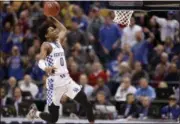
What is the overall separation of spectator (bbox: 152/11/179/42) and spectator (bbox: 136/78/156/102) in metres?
2.05

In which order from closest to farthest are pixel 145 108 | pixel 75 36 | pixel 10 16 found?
pixel 145 108, pixel 75 36, pixel 10 16

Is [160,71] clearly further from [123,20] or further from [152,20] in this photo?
[123,20]

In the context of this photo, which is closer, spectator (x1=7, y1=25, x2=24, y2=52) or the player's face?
the player's face

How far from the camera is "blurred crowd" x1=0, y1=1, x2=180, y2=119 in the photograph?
1898 centimetres

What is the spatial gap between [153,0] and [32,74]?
7622mm

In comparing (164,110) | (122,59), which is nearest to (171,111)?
(164,110)

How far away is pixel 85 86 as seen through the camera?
64.3 feet

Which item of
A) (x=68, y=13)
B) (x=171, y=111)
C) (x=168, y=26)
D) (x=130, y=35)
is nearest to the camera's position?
(x=171, y=111)

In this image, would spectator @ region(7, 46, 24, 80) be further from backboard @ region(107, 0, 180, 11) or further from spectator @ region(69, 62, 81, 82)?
backboard @ region(107, 0, 180, 11)

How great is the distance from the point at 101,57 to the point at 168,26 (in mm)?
2171

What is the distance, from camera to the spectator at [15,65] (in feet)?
68.9

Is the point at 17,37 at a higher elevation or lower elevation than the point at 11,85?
higher

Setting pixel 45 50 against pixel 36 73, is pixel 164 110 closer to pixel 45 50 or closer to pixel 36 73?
pixel 36 73

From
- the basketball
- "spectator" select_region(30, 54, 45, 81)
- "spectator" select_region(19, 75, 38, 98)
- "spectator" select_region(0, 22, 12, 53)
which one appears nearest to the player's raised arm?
the basketball
